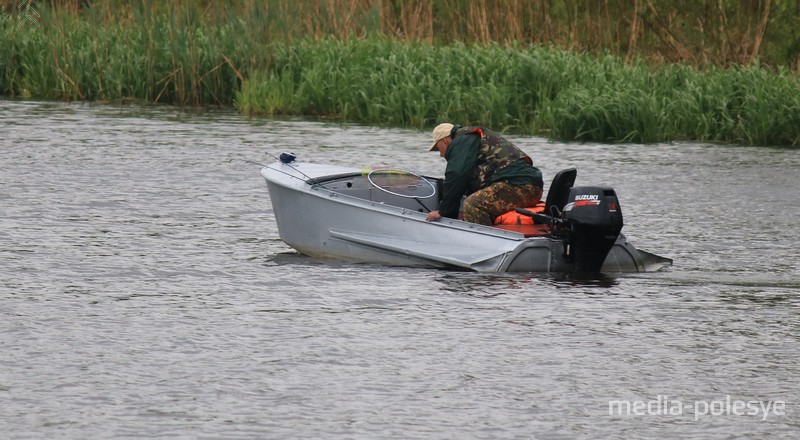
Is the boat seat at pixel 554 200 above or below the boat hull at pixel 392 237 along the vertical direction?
above

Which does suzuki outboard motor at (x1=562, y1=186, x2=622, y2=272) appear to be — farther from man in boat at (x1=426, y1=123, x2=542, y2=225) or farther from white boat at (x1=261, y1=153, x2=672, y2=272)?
man in boat at (x1=426, y1=123, x2=542, y2=225)

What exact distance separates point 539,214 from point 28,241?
4.64 metres

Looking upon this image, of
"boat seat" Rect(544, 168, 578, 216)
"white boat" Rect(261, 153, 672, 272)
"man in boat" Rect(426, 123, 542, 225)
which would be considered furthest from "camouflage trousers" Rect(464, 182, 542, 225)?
"boat seat" Rect(544, 168, 578, 216)

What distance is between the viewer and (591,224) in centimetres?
1141

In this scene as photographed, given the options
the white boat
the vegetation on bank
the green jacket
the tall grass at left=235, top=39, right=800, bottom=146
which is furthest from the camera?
the vegetation on bank

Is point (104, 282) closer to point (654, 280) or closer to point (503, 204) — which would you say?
point (503, 204)

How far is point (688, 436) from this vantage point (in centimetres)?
741

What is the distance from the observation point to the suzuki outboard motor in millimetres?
11422

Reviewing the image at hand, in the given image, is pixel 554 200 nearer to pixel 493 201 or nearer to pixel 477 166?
pixel 493 201

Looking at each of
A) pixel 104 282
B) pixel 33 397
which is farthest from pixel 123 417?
pixel 104 282

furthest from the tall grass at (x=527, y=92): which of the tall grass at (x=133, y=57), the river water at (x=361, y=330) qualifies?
the river water at (x=361, y=330)

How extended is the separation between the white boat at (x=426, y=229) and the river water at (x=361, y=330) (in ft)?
0.53

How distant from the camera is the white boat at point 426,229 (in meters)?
11.6

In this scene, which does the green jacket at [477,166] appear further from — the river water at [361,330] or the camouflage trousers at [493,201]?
the river water at [361,330]
